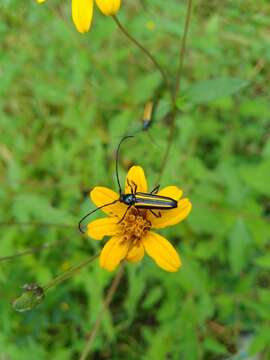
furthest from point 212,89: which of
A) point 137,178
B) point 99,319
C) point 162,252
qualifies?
point 99,319

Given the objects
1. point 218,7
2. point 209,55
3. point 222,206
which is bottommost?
point 222,206

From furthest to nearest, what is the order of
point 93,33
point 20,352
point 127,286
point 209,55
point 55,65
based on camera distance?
1. point 55,65
2. point 209,55
3. point 127,286
4. point 93,33
5. point 20,352

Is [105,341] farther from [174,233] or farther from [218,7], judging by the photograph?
[218,7]

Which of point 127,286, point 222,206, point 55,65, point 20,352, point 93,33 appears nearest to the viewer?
point 20,352

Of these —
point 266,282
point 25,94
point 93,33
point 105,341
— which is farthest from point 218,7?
point 105,341

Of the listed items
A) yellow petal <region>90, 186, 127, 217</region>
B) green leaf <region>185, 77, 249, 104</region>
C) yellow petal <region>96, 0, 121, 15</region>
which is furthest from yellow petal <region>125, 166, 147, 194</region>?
yellow petal <region>96, 0, 121, 15</region>

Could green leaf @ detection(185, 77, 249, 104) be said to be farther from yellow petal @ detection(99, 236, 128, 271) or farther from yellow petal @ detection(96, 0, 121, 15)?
yellow petal @ detection(99, 236, 128, 271)

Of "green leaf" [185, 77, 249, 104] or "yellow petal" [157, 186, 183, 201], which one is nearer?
"yellow petal" [157, 186, 183, 201]

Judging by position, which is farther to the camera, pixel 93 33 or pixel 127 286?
pixel 127 286
